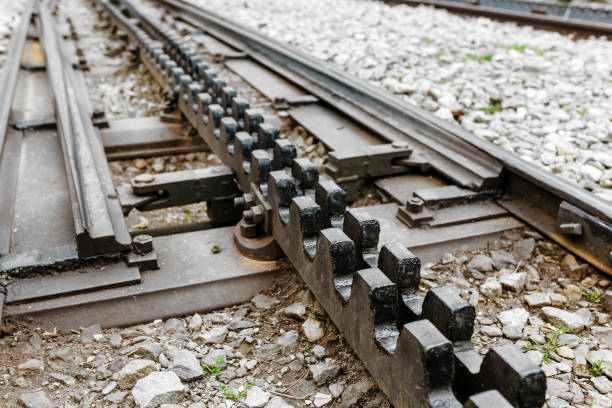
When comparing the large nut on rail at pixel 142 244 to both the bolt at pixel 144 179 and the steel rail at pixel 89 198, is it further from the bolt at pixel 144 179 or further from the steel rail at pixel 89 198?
the bolt at pixel 144 179

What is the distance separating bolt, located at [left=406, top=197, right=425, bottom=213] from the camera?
2213 millimetres

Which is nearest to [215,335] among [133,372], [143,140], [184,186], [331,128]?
[133,372]

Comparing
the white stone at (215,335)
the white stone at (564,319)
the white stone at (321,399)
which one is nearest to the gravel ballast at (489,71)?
the white stone at (564,319)

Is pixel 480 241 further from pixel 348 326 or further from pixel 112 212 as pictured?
pixel 112 212

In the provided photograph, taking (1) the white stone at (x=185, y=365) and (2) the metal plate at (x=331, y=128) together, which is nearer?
(1) the white stone at (x=185, y=365)

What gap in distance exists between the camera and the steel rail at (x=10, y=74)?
3.11 metres

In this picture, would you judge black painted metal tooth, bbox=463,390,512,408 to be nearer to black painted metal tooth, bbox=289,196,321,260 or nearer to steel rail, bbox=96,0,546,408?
steel rail, bbox=96,0,546,408

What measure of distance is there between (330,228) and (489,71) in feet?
11.7

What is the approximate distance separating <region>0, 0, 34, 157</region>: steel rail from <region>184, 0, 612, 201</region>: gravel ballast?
2.52 meters

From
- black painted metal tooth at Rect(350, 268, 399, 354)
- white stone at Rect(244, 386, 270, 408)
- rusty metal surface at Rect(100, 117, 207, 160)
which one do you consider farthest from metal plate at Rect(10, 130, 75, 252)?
black painted metal tooth at Rect(350, 268, 399, 354)

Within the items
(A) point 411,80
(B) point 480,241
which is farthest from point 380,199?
(A) point 411,80

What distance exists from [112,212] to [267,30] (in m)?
5.04

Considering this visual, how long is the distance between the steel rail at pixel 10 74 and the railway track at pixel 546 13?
5.90 meters

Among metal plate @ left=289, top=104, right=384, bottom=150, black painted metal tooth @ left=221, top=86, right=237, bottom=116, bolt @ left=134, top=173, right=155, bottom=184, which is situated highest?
black painted metal tooth @ left=221, top=86, right=237, bottom=116
